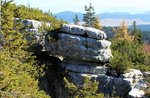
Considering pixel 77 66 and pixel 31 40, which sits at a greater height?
pixel 31 40

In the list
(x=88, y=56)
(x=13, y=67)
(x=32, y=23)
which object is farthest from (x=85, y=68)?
(x=13, y=67)

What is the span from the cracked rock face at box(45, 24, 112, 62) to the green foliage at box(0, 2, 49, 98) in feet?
8.73

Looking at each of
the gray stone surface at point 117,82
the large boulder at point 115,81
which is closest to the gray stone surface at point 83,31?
the large boulder at point 115,81

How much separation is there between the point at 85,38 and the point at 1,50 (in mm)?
9102

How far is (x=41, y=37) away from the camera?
1239 inches

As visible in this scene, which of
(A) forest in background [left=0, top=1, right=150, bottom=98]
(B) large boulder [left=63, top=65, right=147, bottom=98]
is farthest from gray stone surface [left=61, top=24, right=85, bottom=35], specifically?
(B) large boulder [left=63, top=65, right=147, bottom=98]

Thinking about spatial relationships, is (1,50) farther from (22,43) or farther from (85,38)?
(85,38)

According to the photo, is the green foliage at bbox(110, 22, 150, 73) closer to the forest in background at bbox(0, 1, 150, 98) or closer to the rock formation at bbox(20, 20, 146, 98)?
the forest in background at bbox(0, 1, 150, 98)

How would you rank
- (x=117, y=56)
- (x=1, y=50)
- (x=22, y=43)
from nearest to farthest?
(x=1, y=50), (x=22, y=43), (x=117, y=56)

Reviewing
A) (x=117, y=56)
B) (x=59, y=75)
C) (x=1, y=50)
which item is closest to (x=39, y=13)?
(x=59, y=75)

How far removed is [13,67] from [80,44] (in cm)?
889

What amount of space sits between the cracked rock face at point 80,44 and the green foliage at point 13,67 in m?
2.66

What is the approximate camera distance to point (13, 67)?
77.6 feet

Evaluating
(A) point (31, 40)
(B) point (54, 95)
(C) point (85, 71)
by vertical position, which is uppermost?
(A) point (31, 40)
